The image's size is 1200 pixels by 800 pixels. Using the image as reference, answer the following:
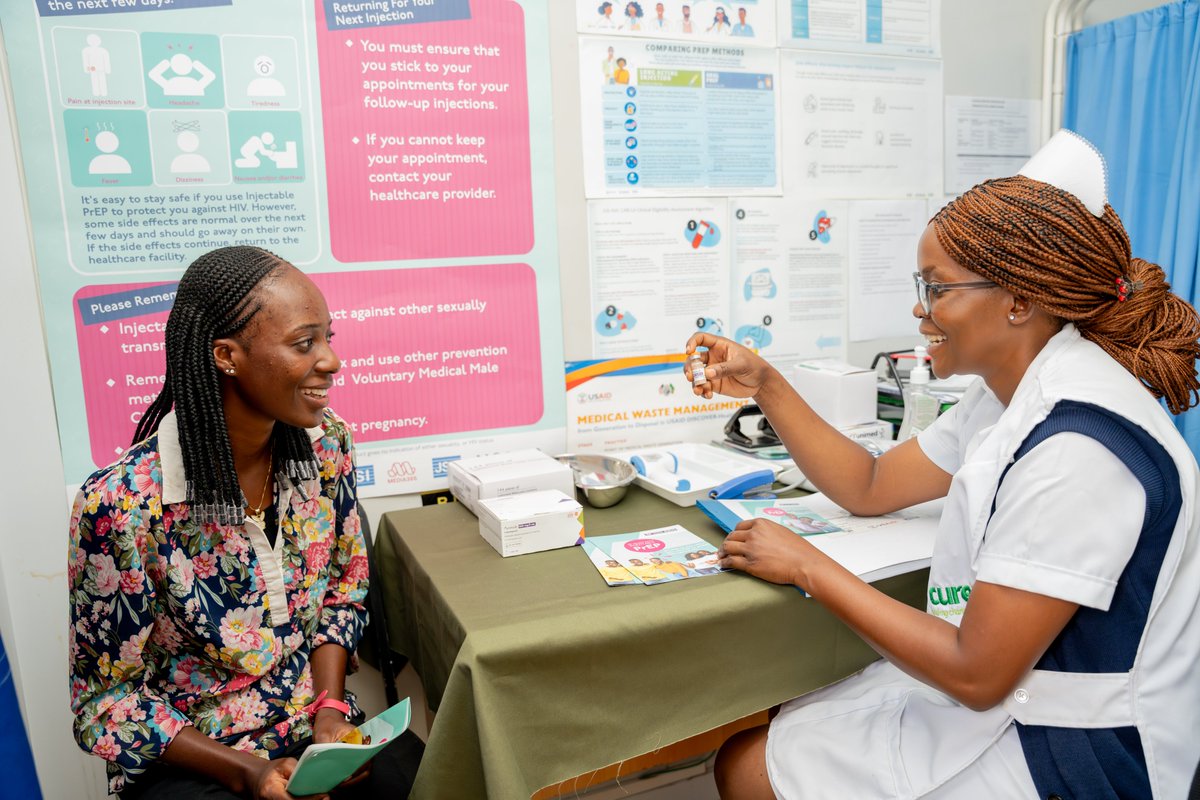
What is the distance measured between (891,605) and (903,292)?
4.59ft

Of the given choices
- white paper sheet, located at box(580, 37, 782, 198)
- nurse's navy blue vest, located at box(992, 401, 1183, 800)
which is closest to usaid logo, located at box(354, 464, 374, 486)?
white paper sheet, located at box(580, 37, 782, 198)

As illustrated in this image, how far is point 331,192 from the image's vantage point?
1.58m

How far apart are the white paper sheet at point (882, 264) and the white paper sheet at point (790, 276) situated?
0.12ft

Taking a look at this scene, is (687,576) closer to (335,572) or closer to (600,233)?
(335,572)

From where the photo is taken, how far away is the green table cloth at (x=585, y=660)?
3.23 ft

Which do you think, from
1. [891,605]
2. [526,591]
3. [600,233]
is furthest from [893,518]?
[600,233]

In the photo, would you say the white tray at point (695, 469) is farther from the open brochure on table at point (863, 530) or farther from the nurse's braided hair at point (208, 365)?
the nurse's braided hair at point (208, 365)

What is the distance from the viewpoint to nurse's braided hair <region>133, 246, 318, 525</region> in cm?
108

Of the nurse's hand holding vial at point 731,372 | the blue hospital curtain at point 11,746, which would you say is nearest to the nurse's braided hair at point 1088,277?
the nurse's hand holding vial at point 731,372

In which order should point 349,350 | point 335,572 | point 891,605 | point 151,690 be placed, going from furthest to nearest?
point 349,350, point 335,572, point 151,690, point 891,605

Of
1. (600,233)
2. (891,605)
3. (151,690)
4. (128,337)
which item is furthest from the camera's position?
(600,233)

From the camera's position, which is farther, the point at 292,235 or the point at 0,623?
the point at 292,235

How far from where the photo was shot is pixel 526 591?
114cm

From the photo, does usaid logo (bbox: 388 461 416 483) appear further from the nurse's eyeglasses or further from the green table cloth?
the nurse's eyeglasses
